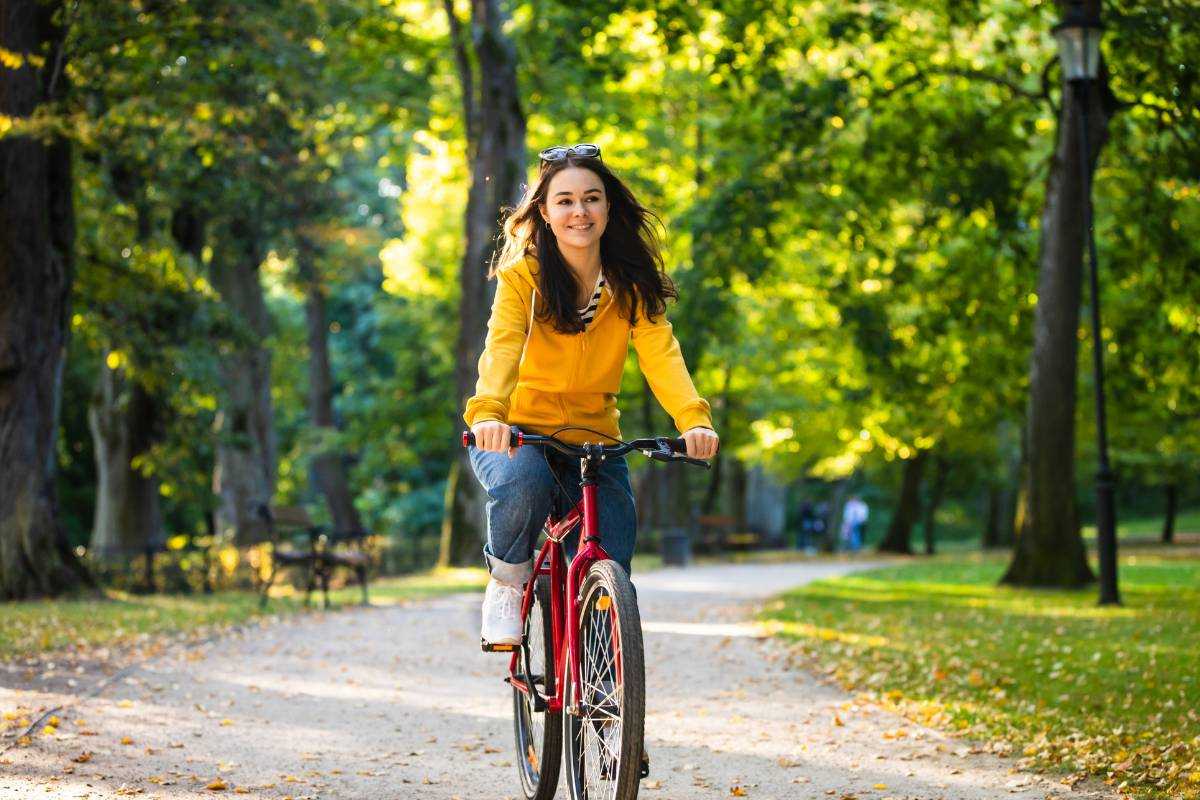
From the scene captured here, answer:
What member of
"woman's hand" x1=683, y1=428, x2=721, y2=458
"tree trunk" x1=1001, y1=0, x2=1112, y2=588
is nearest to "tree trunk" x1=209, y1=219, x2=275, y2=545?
"tree trunk" x1=1001, y1=0, x2=1112, y2=588

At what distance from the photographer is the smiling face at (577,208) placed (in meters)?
5.18

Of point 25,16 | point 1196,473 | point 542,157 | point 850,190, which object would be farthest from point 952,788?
point 1196,473

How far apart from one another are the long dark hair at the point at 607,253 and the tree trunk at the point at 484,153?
52.4 feet

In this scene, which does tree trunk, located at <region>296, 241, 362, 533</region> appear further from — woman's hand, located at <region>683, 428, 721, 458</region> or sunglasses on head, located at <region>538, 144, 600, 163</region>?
woman's hand, located at <region>683, 428, 721, 458</region>

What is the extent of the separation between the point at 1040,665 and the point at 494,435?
6.50m

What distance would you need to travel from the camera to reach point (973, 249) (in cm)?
2147

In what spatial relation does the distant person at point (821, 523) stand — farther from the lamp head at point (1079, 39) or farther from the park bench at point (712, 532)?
the lamp head at point (1079, 39)

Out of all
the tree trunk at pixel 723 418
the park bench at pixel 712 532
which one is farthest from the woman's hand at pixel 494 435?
the park bench at pixel 712 532

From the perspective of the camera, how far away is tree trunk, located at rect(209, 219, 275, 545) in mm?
25578

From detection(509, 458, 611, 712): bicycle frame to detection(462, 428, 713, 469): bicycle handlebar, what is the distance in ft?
0.23

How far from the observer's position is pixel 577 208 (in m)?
5.18

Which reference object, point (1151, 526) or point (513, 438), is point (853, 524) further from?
point (513, 438)

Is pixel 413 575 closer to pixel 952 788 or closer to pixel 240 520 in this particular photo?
pixel 240 520

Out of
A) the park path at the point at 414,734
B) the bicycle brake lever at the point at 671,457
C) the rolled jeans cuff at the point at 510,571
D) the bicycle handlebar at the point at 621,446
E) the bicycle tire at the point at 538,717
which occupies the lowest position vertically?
the park path at the point at 414,734
